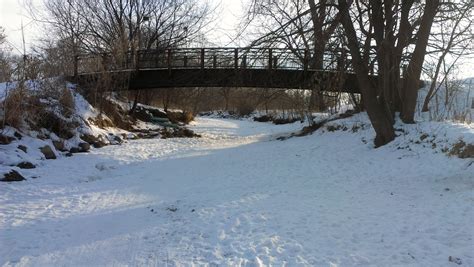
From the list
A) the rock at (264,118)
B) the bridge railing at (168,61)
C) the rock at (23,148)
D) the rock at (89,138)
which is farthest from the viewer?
the rock at (264,118)

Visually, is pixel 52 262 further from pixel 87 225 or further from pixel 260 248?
pixel 260 248

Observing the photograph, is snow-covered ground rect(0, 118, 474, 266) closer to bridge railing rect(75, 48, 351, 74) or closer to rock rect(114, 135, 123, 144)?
rock rect(114, 135, 123, 144)

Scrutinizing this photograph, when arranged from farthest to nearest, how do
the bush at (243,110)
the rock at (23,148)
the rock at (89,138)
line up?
the bush at (243,110) < the rock at (89,138) < the rock at (23,148)

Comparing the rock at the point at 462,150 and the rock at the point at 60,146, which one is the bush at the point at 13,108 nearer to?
the rock at the point at 60,146

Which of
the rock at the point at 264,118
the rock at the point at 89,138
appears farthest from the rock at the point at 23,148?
the rock at the point at 264,118

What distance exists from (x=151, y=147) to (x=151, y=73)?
8.64 metres

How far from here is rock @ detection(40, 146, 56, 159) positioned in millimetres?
13297

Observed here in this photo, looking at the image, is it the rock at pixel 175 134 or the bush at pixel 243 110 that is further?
the bush at pixel 243 110

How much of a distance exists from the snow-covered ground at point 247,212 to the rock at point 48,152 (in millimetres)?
587

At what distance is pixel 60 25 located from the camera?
33500 mm

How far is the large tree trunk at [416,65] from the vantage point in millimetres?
13016

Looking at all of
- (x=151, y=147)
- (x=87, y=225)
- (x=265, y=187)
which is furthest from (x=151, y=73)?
(x=87, y=225)

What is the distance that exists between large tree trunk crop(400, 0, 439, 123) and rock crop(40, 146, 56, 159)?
11.2 metres

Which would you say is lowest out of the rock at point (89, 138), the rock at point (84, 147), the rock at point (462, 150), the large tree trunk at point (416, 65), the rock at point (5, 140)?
the rock at point (84, 147)
